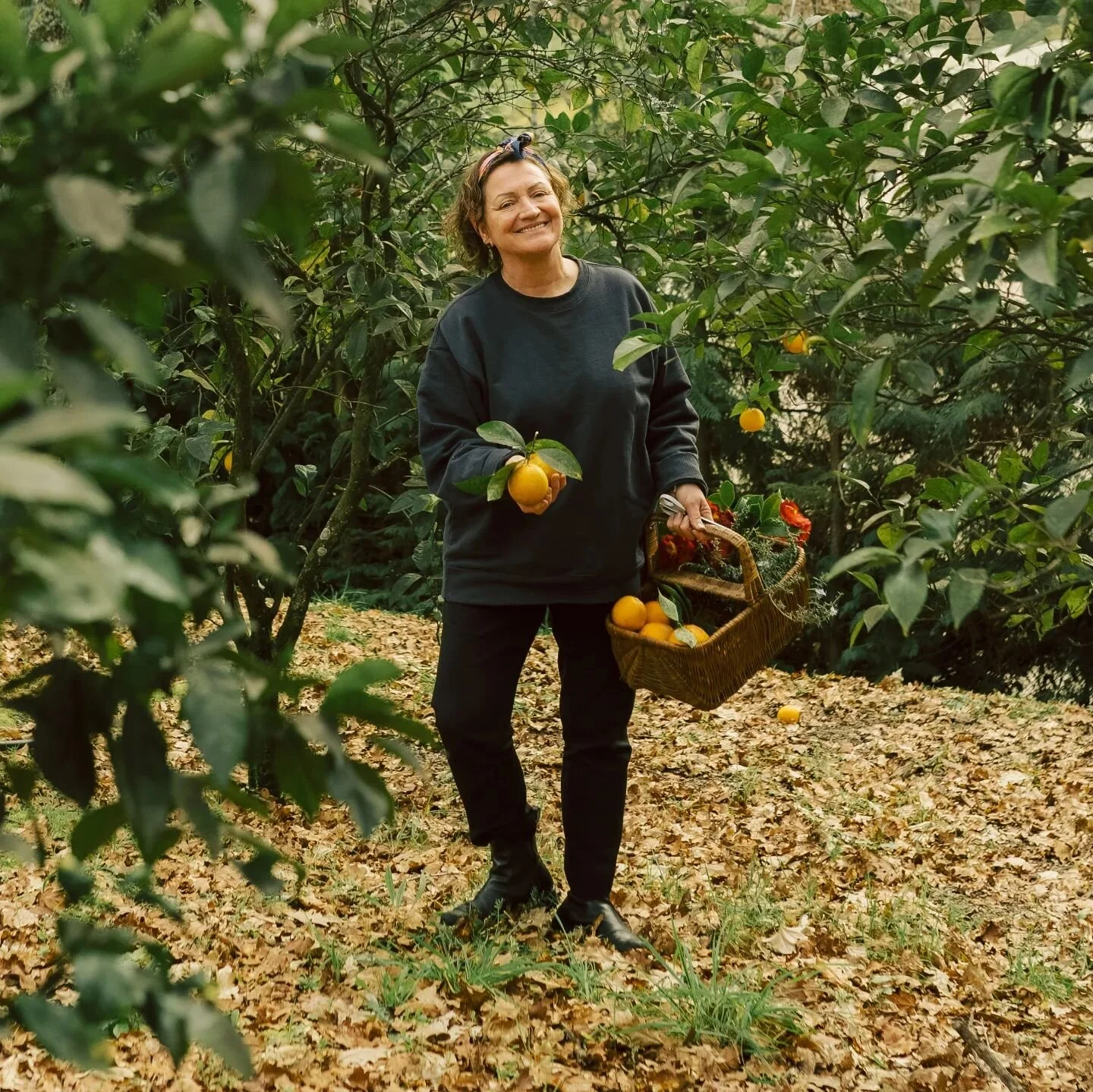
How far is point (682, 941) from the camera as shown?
9.68ft

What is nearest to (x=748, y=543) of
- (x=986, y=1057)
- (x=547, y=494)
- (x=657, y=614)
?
(x=657, y=614)

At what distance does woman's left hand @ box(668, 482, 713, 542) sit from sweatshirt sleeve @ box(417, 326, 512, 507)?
45 cm

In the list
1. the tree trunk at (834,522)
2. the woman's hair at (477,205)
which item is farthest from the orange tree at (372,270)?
the tree trunk at (834,522)

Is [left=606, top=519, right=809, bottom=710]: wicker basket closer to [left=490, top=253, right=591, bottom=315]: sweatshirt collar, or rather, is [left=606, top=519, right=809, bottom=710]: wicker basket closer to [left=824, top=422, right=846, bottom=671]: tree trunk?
[left=490, top=253, right=591, bottom=315]: sweatshirt collar

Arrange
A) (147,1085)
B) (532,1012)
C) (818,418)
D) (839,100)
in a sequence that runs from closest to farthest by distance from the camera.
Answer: (839,100) → (147,1085) → (532,1012) → (818,418)

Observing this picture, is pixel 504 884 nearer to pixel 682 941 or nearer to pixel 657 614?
pixel 682 941

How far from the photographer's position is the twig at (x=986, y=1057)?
244cm

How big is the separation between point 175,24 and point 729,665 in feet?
6.24

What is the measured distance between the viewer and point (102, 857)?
3.42 meters

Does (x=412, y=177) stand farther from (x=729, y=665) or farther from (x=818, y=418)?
(x=818, y=418)

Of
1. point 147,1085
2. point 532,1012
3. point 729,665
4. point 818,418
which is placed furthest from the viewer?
point 818,418

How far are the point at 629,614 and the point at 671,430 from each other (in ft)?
1.56

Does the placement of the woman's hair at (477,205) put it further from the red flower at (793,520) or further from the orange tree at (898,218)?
the red flower at (793,520)

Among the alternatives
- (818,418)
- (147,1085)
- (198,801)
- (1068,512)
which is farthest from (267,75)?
(818,418)
